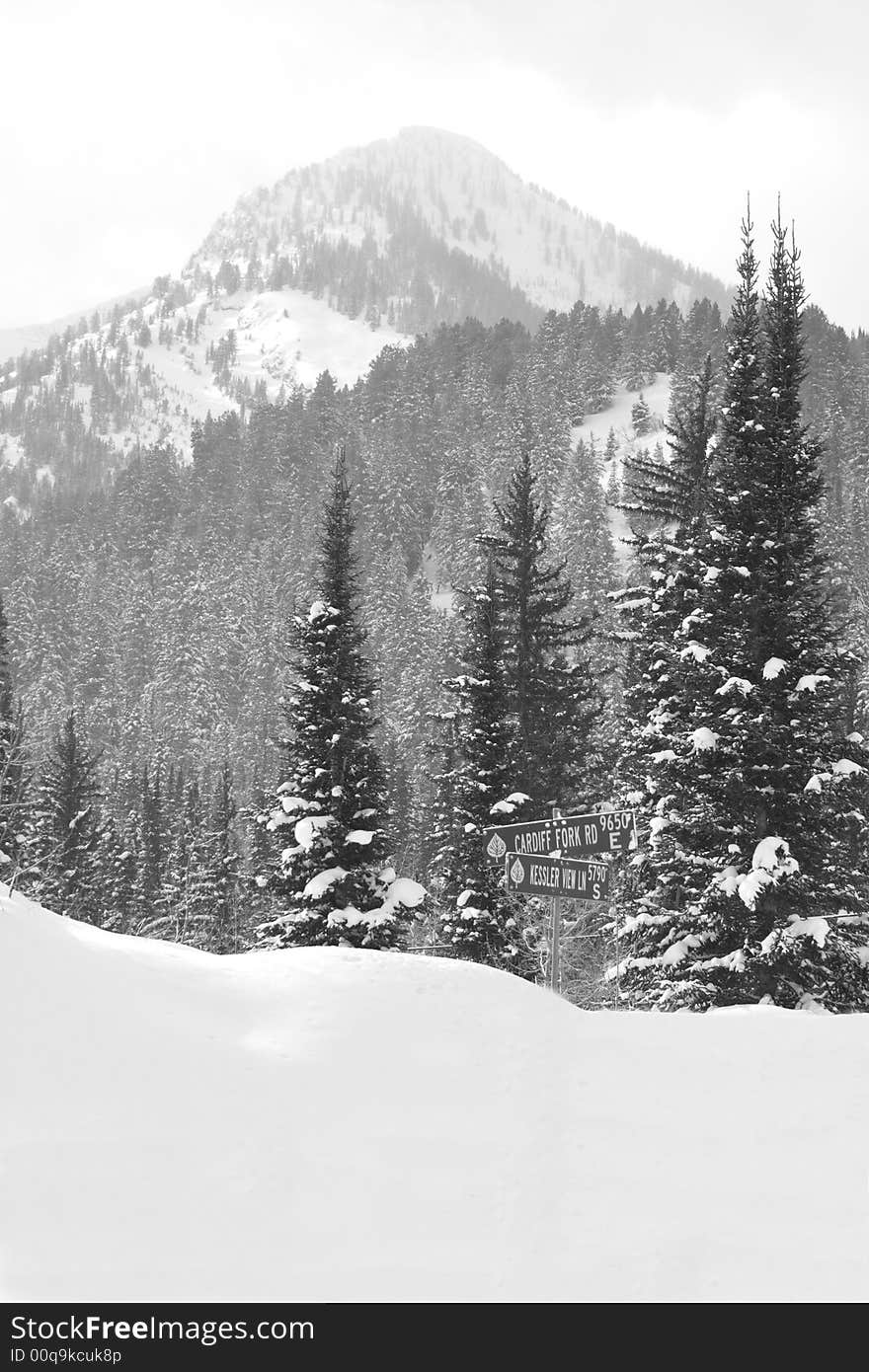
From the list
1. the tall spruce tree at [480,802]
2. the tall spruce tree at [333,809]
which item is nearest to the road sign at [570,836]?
the tall spruce tree at [333,809]

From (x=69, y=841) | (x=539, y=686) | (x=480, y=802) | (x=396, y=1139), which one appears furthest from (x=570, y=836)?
(x=69, y=841)

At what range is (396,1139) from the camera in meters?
6.00

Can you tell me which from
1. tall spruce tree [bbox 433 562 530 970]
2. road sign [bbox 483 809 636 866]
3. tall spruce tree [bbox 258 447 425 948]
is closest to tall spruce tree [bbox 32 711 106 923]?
tall spruce tree [bbox 258 447 425 948]

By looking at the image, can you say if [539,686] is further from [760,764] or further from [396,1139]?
[396,1139]

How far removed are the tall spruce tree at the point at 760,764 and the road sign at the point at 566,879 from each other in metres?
3.66

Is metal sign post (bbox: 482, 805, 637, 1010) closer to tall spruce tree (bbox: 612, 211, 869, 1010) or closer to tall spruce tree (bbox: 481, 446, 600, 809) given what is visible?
tall spruce tree (bbox: 612, 211, 869, 1010)

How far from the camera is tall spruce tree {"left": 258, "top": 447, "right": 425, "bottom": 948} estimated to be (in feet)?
57.4

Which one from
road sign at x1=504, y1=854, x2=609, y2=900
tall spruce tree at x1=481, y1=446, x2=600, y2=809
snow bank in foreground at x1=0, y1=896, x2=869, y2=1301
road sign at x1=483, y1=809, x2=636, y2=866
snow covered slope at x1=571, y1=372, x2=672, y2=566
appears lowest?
snow bank in foreground at x1=0, y1=896, x2=869, y2=1301

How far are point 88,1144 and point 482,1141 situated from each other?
2.16m

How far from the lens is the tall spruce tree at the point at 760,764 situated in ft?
41.2

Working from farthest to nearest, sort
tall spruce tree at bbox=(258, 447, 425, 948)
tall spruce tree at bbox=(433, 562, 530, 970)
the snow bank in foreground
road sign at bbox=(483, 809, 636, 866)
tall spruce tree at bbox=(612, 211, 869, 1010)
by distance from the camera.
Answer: tall spruce tree at bbox=(433, 562, 530, 970), tall spruce tree at bbox=(258, 447, 425, 948), tall spruce tree at bbox=(612, 211, 869, 1010), road sign at bbox=(483, 809, 636, 866), the snow bank in foreground

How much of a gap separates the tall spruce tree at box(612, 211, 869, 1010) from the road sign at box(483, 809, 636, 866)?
3.20m

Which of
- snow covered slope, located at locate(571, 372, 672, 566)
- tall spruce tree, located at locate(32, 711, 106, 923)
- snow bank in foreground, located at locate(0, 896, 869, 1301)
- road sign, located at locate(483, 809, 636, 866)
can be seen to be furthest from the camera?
snow covered slope, located at locate(571, 372, 672, 566)

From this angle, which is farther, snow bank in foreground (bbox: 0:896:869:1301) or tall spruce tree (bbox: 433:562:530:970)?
tall spruce tree (bbox: 433:562:530:970)
